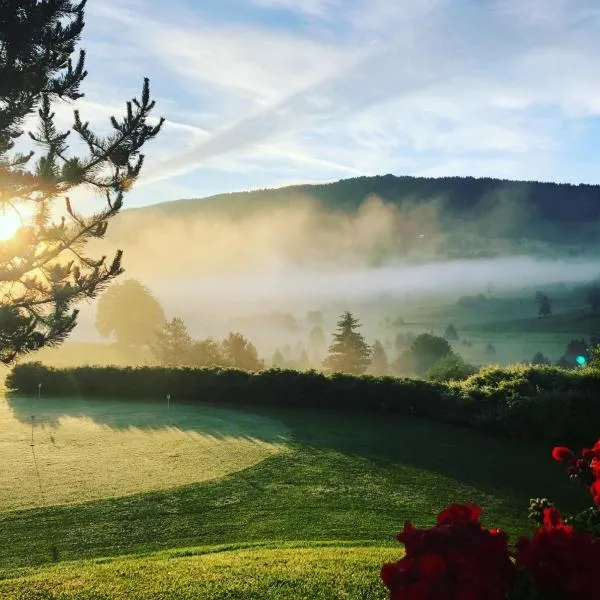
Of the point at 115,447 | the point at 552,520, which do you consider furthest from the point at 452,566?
the point at 115,447

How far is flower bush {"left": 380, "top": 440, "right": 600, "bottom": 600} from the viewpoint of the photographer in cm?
261

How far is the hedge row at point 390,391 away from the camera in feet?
66.2

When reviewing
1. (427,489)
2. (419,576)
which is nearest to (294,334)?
(427,489)

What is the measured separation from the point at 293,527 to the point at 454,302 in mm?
189961

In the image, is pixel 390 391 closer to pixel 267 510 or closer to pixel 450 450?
pixel 450 450

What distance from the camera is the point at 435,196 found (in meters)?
158

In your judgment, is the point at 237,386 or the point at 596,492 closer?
the point at 596,492

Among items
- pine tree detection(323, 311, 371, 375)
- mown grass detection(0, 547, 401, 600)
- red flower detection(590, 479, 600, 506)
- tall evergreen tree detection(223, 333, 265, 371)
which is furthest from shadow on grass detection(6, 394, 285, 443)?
pine tree detection(323, 311, 371, 375)

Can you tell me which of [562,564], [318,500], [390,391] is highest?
[562,564]

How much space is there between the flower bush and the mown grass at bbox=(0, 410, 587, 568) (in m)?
7.91

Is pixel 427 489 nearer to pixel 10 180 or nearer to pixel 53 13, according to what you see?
pixel 10 180

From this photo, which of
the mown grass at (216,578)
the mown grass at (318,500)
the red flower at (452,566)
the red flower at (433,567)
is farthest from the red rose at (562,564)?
the mown grass at (318,500)

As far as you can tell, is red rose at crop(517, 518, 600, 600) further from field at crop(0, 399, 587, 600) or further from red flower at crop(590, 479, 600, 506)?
field at crop(0, 399, 587, 600)

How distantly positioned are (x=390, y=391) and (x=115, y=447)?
10711mm
